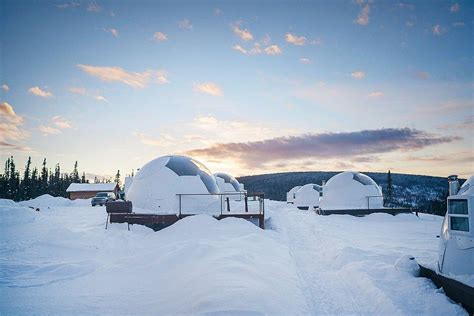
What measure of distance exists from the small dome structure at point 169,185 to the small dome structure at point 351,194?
586 inches

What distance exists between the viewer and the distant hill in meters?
94.7

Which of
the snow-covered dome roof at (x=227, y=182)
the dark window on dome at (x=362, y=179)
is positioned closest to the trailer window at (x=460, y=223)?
the dark window on dome at (x=362, y=179)

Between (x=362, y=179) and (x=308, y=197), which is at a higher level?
(x=362, y=179)

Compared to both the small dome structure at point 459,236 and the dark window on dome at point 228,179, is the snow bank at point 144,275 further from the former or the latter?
the dark window on dome at point 228,179

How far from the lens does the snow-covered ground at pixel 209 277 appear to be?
5.35 m

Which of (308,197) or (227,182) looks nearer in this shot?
(227,182)

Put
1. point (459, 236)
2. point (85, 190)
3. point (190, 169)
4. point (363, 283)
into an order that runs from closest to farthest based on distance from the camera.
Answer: point (459, 236)
point (363, 283)
point (190, 169)
point (85, 190)

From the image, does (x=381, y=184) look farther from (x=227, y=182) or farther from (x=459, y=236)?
(x=459, y=236)

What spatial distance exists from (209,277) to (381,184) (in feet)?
328

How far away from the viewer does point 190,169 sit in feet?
55.3

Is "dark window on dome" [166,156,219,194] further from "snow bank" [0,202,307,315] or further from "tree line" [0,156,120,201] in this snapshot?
"tree line" [0,156,120,201]

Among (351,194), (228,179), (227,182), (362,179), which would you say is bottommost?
(351,194)

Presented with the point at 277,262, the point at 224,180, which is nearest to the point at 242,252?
the point at 277,262

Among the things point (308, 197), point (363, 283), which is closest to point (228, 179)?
point (308, 197)
